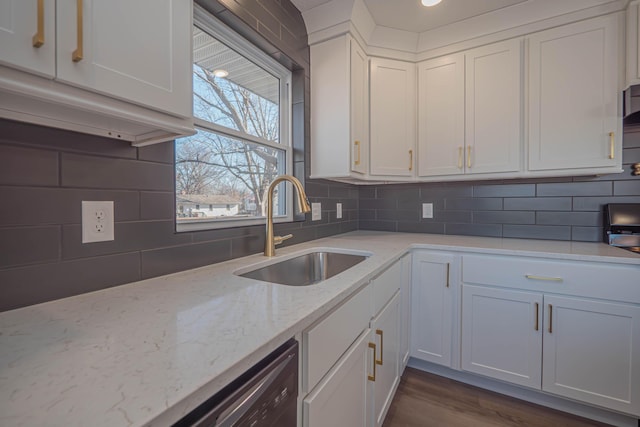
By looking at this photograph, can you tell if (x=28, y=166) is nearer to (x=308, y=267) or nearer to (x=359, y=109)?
(x=308, y=267)

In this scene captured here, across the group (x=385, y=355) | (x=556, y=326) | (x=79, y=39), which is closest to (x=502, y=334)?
(x=556, y=326)

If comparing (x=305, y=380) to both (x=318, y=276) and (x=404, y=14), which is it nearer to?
(x=318, y=276)

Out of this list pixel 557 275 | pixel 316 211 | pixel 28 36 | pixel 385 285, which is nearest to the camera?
pixel 28 36

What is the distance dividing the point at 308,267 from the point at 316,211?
0.51 meters

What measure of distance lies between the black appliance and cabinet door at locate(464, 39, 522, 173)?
626mm

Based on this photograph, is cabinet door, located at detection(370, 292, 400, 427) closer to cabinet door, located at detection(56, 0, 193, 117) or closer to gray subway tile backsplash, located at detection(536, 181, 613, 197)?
cabinet door, located at detection(56, 0, 193, 117)

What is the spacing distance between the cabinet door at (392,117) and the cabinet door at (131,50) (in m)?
1.43

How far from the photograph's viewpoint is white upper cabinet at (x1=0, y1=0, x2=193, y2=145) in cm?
50

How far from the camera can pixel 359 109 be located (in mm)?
1856

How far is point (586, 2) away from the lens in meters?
1.57

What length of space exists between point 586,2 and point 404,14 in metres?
1.01

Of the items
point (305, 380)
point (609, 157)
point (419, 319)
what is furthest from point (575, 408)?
point (305, 380)

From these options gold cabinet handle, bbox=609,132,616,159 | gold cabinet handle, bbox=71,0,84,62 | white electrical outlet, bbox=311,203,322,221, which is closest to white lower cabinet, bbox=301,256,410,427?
white electrical outlet, bbox=311,203,322,221

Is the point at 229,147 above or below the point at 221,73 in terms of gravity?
below
